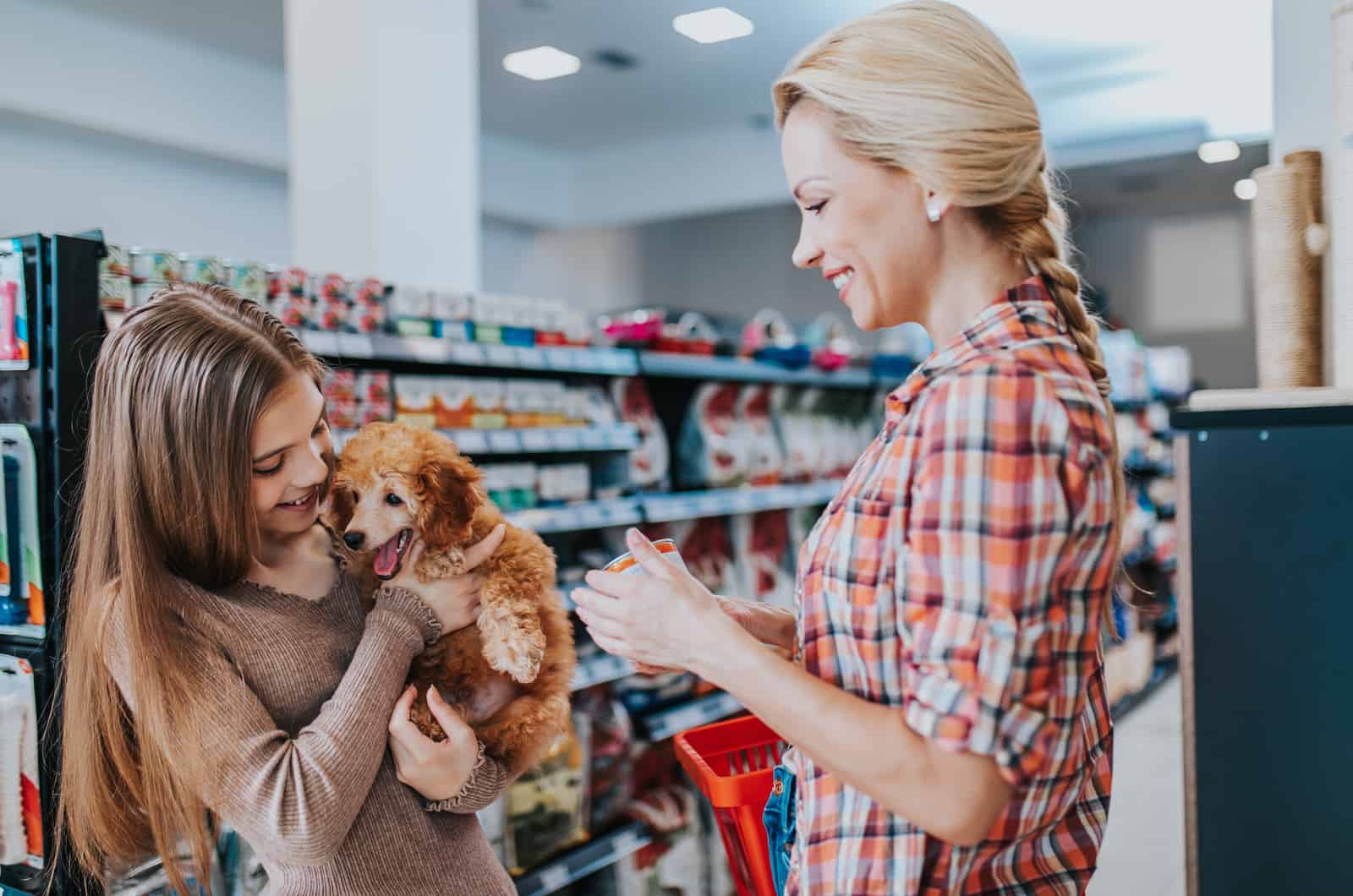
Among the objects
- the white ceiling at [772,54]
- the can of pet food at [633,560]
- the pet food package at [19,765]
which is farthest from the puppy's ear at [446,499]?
the white ceiling at [772,54]

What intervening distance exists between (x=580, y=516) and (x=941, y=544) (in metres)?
2.21

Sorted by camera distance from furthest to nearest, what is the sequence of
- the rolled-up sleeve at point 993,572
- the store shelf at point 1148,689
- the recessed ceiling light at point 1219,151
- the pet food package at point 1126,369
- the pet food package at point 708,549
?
the recessed ceiling light at point 1219,151
the pet food package at point 1126,369
the store shelf at point 1148,689
the pet food package at point 708,549
the rolled-up sleeve at point 993,572

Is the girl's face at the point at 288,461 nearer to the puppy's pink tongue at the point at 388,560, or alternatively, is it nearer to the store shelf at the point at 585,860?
the puppy's pink tongue at the point at 388,560

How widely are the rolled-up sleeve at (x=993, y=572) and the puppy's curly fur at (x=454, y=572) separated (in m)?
0.81

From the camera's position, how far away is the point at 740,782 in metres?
1.46

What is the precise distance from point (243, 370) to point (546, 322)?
5.59ft

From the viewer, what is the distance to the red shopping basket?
1470mm

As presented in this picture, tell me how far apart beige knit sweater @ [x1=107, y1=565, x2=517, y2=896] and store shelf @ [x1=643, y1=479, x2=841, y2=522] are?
179cm

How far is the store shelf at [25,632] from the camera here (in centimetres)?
172

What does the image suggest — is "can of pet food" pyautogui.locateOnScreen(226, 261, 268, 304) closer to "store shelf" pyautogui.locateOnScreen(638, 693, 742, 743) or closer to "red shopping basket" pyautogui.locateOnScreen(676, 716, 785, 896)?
"red shopping basket" pyautogui.locateOnScreen(676, 716, 785, 896)

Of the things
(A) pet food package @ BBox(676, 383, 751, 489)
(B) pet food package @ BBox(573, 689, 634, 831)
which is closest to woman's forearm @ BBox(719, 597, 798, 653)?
(B) pet food package @ BBox(573, 689, 634, 831)

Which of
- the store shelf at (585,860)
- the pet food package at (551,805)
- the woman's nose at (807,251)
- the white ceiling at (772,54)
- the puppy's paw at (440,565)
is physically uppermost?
the white ceiling at (772,54)

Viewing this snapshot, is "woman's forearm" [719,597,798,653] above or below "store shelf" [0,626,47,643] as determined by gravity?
above

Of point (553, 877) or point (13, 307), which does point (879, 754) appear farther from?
point (553, 877)
